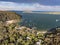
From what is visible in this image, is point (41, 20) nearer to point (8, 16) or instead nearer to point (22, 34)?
point (22, 34)

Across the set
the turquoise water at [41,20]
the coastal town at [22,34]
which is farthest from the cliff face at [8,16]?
the turquoise water at [41,20]

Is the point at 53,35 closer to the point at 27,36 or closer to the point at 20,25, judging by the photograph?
the point at 27,36

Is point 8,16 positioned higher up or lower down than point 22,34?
higher up

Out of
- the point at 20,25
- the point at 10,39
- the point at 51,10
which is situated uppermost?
the point at 51,10

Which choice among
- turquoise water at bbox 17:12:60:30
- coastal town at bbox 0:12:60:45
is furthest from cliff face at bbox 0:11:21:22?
turquoise water at bbox 17:12:60:30

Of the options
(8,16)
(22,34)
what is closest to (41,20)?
(22,34)

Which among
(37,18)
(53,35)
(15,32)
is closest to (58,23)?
(53,35)

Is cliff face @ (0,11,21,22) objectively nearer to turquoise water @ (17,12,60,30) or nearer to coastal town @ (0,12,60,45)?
coastal town @ (0,12,60,45)
